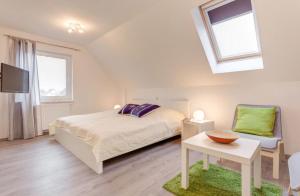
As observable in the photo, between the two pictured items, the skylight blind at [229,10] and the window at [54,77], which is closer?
the skylight blind at [229,10]

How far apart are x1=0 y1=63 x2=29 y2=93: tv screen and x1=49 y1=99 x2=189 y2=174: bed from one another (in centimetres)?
90

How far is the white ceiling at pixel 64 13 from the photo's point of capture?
7.51ft

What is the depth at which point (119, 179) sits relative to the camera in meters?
1.84

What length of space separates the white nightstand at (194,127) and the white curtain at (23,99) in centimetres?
325

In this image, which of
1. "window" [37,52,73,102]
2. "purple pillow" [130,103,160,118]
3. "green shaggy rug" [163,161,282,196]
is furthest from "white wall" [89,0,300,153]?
"green shaggy rug" [163,161,282,196]

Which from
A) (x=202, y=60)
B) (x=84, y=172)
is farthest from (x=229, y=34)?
(x=84, y=172)

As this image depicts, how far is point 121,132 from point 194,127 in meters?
1.66

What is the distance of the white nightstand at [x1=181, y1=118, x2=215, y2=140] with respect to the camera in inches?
113

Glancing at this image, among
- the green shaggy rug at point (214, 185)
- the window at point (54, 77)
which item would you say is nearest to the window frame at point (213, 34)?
the green shaggy rug at point (214, 185)

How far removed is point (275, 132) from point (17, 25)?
4857 mm

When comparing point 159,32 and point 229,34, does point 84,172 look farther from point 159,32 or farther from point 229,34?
point 229,34

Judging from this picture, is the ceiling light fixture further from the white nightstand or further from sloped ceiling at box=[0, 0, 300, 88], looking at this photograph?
the white nightstand

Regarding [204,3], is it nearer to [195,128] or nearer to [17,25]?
[195,128]

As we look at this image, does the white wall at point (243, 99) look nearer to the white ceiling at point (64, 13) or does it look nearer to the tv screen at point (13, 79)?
the white ceiling at point (64, 13)
